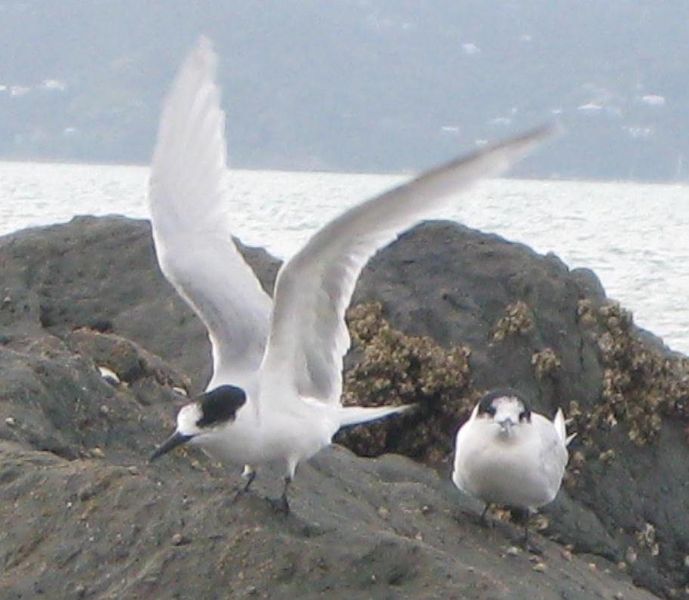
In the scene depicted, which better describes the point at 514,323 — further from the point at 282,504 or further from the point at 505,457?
the point at 282,504

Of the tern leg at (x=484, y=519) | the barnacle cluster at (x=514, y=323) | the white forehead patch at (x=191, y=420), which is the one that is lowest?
the tern leg at (x=484, y=519)

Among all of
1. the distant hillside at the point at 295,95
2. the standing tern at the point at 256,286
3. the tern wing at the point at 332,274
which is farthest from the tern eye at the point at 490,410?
the distant hillside at the point at 295,95

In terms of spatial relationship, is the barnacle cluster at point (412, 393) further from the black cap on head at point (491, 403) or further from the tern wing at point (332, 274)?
the tern wing at point (332, 274)

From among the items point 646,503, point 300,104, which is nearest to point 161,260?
point 646,503

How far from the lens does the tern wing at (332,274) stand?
668 centimetres

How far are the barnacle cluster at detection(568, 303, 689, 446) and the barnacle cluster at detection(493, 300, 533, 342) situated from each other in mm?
453

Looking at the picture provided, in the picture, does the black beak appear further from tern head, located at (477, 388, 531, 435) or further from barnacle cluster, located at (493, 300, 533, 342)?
barnacle cluster, located at (493, 300, 533, 342)

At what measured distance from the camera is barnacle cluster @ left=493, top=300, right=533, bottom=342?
10602mm

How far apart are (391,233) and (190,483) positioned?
1314 mm

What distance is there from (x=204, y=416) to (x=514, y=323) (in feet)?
13.5

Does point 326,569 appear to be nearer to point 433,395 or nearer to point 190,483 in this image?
point 190,483

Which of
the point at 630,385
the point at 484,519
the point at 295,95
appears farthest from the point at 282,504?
the point at 295,95

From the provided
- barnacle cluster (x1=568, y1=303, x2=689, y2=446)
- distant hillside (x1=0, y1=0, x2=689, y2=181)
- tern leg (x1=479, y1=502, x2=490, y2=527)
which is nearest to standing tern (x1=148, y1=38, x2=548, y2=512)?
tern leg (x1=479, y1=502, x2=490, y2=527)

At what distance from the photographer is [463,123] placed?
175625mm
